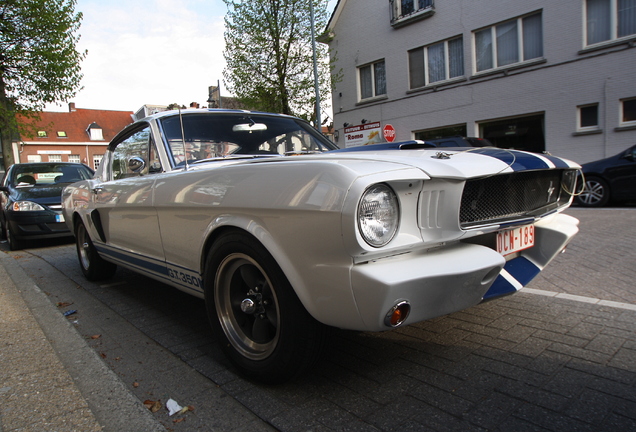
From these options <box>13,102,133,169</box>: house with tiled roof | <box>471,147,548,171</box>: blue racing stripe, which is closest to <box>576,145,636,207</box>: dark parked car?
<box>471,147,548,171</box>: blue racing stripe

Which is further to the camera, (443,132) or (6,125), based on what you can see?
(6,125)

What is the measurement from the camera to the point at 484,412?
78.2 inches

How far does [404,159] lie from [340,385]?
47.2 inches

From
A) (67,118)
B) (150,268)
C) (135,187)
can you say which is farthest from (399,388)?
(67,118)

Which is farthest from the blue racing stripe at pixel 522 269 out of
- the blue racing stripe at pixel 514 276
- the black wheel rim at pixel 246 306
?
the black wheel rim at pixel 246 306

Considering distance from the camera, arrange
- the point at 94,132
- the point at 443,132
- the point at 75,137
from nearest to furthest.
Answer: the point at 443,132
the point at 75,137
the point at 94,132

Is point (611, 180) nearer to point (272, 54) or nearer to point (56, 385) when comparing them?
point (56, 385)

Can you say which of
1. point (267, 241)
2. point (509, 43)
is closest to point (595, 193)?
point (509, 43)

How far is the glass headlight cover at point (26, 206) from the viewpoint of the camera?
25.6ft

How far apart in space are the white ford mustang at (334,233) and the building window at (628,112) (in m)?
11.5

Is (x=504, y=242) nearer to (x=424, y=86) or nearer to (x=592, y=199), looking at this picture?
(x=592, y=199)

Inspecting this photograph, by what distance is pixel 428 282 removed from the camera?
183 centimetres

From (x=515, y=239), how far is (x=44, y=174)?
9334 mm

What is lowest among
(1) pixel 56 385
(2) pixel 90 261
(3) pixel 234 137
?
(1) pixel 56 385
